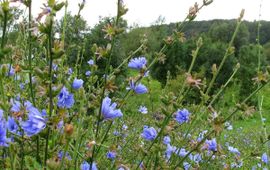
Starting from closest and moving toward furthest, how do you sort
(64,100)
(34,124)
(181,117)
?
(34,124) < (64,100) < (181,117)

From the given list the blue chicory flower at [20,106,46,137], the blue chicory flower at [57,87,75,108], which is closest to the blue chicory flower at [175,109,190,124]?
the blue chicory flower at [57,87,75,108]

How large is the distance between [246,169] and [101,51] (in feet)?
8.44

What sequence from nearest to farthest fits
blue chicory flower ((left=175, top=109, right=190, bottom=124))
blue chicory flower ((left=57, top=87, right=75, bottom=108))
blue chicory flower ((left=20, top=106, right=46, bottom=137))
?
blue chicory flower ((left=20, top=106, right=46, bottom=137))
blue chicory flower ((left=57, top=87, right=75, bottom=108))
blue chicory flower ((left=175, top=109, right=190, bottom=124))

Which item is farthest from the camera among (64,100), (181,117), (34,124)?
(181,117)

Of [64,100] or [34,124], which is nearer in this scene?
[34,124]

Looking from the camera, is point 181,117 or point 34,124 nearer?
point 34,124

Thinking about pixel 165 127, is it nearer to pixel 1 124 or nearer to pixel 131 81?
pixel 131 81

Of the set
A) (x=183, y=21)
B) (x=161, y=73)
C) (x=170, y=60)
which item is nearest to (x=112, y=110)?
(x=183, y=21)

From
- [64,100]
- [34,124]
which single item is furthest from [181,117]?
[34,124]

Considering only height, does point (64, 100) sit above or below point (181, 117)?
below

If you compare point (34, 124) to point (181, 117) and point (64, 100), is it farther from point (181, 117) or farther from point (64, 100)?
point (181, 117)

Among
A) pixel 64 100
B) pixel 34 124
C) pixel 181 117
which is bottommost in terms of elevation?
pixel 34 124

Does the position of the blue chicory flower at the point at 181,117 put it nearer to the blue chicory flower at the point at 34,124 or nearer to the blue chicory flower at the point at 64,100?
the blue chicory flower at the point at 64,100

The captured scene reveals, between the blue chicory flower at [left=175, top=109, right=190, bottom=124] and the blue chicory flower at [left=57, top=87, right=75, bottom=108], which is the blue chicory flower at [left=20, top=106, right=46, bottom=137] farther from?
the blue chicory flower at [left=175, top=109, right=190, bottom=124]
